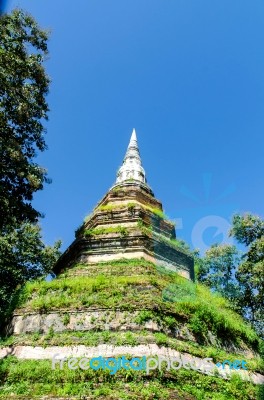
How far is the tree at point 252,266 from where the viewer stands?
15.3 meters

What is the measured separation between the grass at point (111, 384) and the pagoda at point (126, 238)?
4049 millimetres

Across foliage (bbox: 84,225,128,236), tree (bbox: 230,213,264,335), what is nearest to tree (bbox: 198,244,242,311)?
tree (bbox: 230,213,264,335)

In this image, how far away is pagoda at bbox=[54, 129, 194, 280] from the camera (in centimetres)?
1109

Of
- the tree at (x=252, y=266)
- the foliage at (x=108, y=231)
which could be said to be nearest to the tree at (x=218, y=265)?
the tree at (x=252, y=266)

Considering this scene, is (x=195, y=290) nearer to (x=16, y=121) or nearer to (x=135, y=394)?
(x=135, y=394)

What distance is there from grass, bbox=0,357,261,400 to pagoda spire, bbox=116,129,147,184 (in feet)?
32.7

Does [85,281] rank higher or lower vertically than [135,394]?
higher

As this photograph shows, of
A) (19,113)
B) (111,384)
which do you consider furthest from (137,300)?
(19,113)

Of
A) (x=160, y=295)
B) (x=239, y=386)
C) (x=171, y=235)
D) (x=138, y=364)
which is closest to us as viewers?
(x=138, y=364)

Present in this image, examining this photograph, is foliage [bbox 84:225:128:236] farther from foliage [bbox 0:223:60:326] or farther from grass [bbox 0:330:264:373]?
foliage [bbox 0:223:60:326]

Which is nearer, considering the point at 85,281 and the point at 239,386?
the point at 239,386

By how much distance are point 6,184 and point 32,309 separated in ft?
13.3

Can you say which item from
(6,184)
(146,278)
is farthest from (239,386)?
(6,184)

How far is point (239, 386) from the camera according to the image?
7418mm
